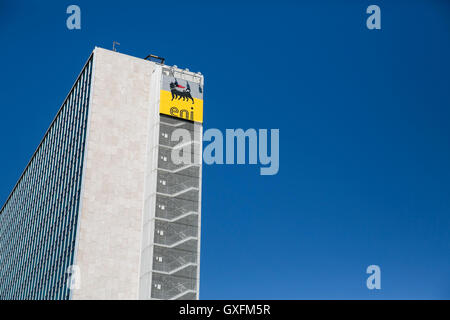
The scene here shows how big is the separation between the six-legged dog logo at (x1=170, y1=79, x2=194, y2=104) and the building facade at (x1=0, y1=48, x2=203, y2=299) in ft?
0.56

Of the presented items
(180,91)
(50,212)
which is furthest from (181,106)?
(50,212)

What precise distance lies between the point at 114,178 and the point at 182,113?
53.8 ft

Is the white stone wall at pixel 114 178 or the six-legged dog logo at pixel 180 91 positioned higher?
the six-legged dog logo at pixel 180 91

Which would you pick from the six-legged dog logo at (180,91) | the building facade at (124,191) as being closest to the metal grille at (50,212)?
the building facade at (124,191)

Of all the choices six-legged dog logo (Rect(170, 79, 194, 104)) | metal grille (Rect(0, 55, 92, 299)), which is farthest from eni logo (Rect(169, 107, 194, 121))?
metal grille (Rect(0, 55, 92, 299))

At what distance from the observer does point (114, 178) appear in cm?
9719

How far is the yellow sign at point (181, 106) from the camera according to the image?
337ft

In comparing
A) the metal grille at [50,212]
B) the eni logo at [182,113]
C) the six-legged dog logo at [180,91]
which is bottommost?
the metal grille at [50,212]

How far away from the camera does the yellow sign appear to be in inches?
4040

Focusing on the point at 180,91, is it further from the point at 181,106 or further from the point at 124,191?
the point at 124,191

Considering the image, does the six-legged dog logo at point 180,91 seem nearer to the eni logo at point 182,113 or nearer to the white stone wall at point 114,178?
the eni logo at point 182,113

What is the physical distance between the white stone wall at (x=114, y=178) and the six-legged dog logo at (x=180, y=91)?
4500mm
